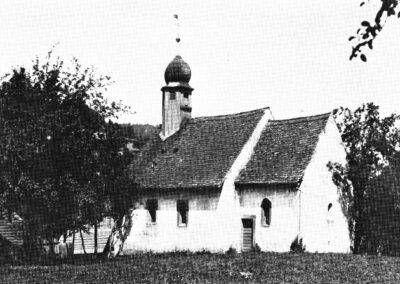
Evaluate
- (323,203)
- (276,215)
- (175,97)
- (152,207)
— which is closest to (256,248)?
(276,215)

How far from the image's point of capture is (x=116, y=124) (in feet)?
80.6

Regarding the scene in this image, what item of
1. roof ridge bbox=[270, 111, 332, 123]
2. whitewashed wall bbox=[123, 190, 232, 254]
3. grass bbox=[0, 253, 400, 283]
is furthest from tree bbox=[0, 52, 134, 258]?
roof ridge bbox=[270, 111, 332, 123]

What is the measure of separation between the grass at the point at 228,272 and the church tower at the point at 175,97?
52.8 feet

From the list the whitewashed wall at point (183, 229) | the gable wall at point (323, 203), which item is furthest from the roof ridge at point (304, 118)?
the whitewashed wall at point (183, 229)

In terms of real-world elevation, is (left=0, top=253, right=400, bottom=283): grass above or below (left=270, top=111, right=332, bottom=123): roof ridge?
below

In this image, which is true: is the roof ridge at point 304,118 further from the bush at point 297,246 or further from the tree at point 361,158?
the bush at point 297,246

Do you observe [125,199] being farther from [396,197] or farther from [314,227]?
[396,197]

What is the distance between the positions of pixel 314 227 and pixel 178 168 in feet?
29.5

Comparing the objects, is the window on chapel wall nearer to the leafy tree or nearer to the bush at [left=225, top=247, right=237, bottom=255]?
the bush at [left=225, top=247, right=237, bottom=255]

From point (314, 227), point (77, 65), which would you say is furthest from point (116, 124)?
point (314, 227)

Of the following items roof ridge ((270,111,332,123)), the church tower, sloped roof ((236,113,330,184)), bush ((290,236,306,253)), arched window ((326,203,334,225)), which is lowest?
bush ((290,236,306,253))

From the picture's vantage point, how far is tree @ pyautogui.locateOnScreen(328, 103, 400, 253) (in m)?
29.9

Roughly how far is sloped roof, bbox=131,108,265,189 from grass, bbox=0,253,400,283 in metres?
9.01

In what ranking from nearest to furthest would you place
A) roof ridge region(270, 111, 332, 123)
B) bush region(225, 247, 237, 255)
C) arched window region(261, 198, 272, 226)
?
1. arched window region(261, 198, 272, 226)
2. bush region(225, 247, 237, 255)
3. roof ridge region(270, 111, 332, 123)
